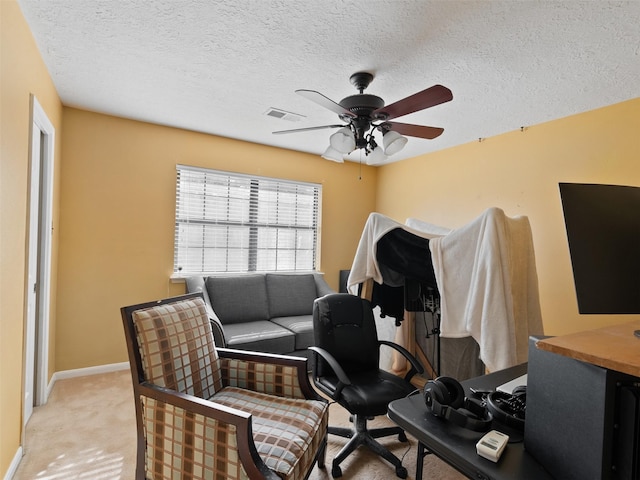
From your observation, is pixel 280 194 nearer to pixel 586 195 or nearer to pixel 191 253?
pixel 191 253

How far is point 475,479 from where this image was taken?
79cm

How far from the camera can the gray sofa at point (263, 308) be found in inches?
126

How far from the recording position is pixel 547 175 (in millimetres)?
3236

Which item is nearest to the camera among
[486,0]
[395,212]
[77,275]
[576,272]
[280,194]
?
[576,272]

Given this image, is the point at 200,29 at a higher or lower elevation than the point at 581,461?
higher

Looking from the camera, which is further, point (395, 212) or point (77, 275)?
point (395, 212)

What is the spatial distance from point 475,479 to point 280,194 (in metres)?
4.03

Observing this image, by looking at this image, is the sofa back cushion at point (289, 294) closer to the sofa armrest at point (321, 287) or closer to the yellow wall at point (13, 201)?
the sofa armrest at point (321, 287)

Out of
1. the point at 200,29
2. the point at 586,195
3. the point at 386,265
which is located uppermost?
the point at 200,29

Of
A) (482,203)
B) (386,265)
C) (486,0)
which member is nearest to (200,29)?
(486,0)

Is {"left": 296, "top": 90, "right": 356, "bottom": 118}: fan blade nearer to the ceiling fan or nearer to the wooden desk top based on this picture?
the ceiling fan

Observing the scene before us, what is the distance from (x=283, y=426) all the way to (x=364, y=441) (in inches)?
34.0

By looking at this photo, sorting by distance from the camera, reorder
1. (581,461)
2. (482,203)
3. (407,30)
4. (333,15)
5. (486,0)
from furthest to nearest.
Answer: (482,203) → (407,30) → (333,15) → (486,0) → (581,461)

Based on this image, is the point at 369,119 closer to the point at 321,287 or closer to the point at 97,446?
the point at 321,287
